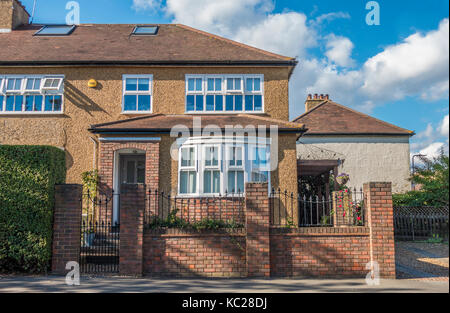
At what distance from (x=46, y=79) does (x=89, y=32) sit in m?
3.73

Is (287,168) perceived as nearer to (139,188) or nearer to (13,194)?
(139,188)

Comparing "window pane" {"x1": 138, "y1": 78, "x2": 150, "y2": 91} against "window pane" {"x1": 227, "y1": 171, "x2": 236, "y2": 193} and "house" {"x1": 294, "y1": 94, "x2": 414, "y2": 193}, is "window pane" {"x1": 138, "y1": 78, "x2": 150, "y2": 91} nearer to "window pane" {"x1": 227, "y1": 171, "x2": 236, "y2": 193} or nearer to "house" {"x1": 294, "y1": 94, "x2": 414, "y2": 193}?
"window pane" {"x1": 227, "y1": 171, "x2": 236, "y2": 193}

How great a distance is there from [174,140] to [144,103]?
8.56ft

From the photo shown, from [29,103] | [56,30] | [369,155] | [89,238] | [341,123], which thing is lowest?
[89,238]

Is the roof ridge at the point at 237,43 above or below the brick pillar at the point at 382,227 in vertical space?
above

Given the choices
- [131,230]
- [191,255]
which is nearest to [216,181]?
[191,255]

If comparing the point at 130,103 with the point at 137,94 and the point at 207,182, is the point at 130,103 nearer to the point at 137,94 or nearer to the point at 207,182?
the point at 137,94

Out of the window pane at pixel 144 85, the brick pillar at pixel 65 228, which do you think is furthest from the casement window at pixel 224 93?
the brick pillar at pixel 65 228

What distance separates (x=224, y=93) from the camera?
13.8 m

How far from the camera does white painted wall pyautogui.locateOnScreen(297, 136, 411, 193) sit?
64.2 feet

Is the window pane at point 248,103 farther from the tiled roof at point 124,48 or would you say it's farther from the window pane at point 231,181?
the window pane at point 231,181

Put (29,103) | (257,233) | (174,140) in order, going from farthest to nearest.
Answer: (29,103) < (174,140) < (257,233)

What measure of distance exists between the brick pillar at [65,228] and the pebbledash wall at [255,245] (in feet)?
0.06

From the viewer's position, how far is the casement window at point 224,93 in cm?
1372
